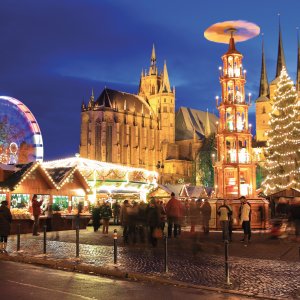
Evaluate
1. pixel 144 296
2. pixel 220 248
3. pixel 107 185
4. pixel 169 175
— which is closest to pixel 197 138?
pixel 169 175

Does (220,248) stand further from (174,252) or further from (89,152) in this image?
(89,152)

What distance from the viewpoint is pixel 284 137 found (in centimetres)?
4678

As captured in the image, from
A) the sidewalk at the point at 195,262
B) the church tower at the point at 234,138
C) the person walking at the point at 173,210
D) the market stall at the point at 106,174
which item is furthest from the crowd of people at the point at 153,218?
the market stall at the point at 106,174

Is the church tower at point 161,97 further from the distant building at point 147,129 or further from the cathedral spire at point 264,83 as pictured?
the cathedral spire at point 264,83

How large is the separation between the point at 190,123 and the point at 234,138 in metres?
95.6

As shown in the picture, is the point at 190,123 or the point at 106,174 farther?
the point at 190,123

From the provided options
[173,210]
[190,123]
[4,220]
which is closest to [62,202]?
[173,210]

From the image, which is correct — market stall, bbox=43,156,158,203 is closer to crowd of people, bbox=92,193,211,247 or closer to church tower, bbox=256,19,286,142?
crowd of people, bbox=92,193,211,247

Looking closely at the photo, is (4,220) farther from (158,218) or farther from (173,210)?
(173,210)

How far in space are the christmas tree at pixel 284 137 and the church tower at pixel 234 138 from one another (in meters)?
18.4

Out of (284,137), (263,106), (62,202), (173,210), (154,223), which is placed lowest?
(154,223)

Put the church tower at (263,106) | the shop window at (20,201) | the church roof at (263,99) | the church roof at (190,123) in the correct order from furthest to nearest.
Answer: the church roof at (190,123) < the church tower at (263,106) < the church roof at (263,99) < the shop window at (20,201)

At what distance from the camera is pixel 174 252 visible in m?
16.0

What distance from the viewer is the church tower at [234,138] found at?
28234 mm
